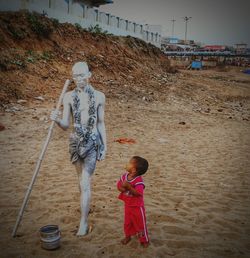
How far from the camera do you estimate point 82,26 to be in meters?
21.8

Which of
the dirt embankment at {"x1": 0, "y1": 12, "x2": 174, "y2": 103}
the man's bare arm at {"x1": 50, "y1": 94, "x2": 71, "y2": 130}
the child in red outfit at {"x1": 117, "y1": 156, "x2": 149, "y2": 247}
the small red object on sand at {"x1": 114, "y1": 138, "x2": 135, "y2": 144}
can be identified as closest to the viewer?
the child in red outfit at {"x1": 117, "y1": 156, "x2": 149, "y2": 247}

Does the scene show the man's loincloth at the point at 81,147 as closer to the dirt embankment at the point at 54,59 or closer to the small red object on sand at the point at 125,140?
the small red object on sand at the point at 125,140

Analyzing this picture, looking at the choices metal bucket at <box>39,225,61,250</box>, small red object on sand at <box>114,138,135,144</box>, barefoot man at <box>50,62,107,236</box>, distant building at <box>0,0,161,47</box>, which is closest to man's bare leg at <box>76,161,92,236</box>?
barefoot man at <box>50,62,107,236</box>

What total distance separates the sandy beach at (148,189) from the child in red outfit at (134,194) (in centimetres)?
28

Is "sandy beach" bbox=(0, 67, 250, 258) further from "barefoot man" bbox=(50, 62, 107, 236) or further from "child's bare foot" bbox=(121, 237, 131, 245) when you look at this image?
"barefoot man" bbox=(50, 62, 107, 236)

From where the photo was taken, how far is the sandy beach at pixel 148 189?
11.9ft

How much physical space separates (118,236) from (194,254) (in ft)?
3.15

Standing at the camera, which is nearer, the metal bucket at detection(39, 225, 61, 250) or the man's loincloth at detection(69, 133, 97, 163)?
the metal bucket at detection(39, 225, 61, 250)

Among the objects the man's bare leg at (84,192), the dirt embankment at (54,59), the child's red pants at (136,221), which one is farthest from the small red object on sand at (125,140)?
the dirt embankment at (54,59)

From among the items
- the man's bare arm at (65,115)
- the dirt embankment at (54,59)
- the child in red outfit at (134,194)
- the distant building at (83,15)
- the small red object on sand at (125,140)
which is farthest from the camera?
the distant building at (83,15)

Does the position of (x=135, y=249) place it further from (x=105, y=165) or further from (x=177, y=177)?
(x=105, y=165)

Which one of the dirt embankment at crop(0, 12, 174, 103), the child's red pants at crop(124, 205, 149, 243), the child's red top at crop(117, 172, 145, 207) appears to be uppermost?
the dirt embankment at crop(0, 12, 174, 103)

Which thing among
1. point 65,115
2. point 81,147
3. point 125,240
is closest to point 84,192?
point 81,147

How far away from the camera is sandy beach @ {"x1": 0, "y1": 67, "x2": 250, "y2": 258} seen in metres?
3.62
